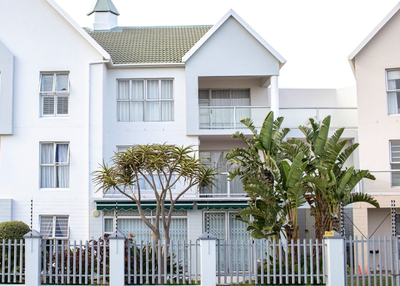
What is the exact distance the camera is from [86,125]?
23.5 m

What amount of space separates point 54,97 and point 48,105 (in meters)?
0.46

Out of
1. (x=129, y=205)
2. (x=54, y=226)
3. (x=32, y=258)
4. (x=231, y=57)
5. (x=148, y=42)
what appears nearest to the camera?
(x=32, y=258)

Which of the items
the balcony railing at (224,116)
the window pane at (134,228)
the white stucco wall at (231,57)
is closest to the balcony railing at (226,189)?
the balcony railing at (224,116)

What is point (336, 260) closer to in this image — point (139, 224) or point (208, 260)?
point (208, 260)

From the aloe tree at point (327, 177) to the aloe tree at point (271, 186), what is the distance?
51cm

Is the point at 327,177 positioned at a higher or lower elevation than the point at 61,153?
lower

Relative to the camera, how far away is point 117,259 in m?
16.9

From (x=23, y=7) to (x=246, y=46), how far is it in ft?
33.4

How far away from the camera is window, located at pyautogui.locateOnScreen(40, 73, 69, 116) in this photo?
23734 mm

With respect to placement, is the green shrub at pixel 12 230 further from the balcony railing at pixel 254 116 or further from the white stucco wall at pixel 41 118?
the balcony railing at pixel 254 116

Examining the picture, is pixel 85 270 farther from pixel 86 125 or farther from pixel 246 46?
pixel 246 46

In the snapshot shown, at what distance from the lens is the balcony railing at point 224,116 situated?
80.2 feet

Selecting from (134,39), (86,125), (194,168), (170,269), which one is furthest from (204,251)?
(134,39)

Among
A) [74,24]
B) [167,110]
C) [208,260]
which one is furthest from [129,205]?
[74,24]
